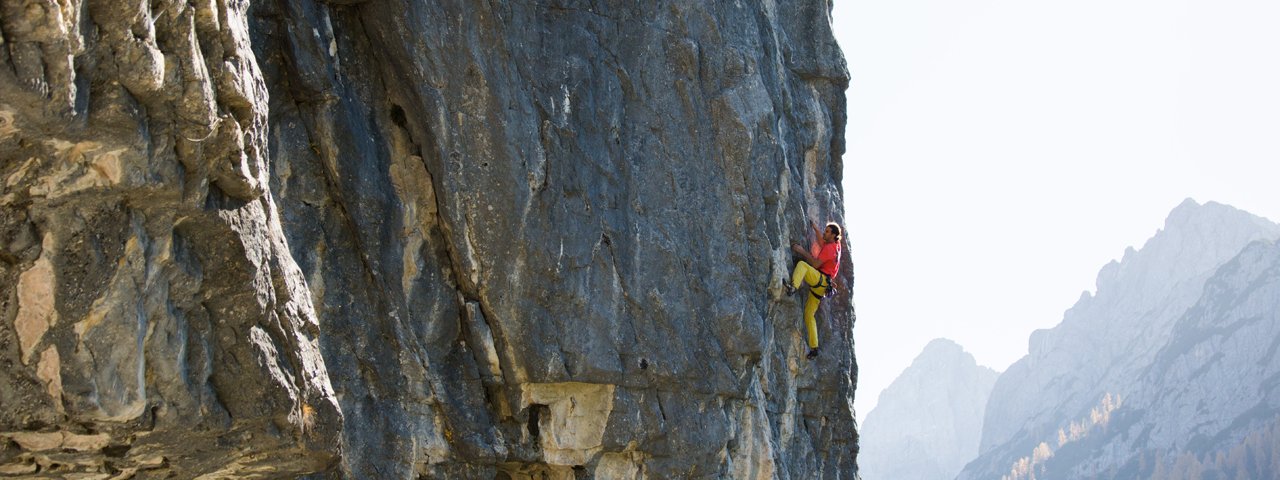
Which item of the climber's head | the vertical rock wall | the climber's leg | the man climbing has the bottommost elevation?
the vertical rock wall

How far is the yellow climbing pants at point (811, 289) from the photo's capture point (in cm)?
1969

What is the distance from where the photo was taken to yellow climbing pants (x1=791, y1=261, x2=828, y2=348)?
1969cm

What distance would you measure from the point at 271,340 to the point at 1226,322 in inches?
6369

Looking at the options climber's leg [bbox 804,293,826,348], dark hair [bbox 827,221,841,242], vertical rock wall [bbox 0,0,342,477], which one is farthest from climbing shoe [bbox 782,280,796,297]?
vertical rock wall [bbox 0,0,342,477]

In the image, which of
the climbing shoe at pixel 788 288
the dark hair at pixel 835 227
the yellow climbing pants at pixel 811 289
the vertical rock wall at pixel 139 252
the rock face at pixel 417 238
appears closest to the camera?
the vertical rock wall at pixel 139 252

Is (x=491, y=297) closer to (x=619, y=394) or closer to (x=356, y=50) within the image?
(x=619, y=394)

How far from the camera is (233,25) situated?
972 centimetres

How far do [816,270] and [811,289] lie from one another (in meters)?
0.58

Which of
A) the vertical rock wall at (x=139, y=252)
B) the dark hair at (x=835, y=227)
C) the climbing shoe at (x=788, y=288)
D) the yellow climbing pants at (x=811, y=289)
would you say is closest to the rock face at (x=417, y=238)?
the vertical rock wall at (x=139, y=252)

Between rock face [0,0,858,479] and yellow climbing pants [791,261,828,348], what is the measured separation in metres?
0.27

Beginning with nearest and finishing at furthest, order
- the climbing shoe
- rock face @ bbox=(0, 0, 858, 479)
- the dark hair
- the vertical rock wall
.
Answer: the vertical rock wall
rock face @ bbox=(0, 0, 858, 479)
the climbing shoe
the dark hair

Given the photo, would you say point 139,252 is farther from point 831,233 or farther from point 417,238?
point 831,233

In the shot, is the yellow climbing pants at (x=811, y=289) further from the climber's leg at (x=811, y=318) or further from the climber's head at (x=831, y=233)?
the climber's head at (x=831, y=233)

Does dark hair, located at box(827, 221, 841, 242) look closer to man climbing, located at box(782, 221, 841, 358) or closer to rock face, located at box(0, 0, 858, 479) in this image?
man climbing, located at box(782, 221, 841, 358)
